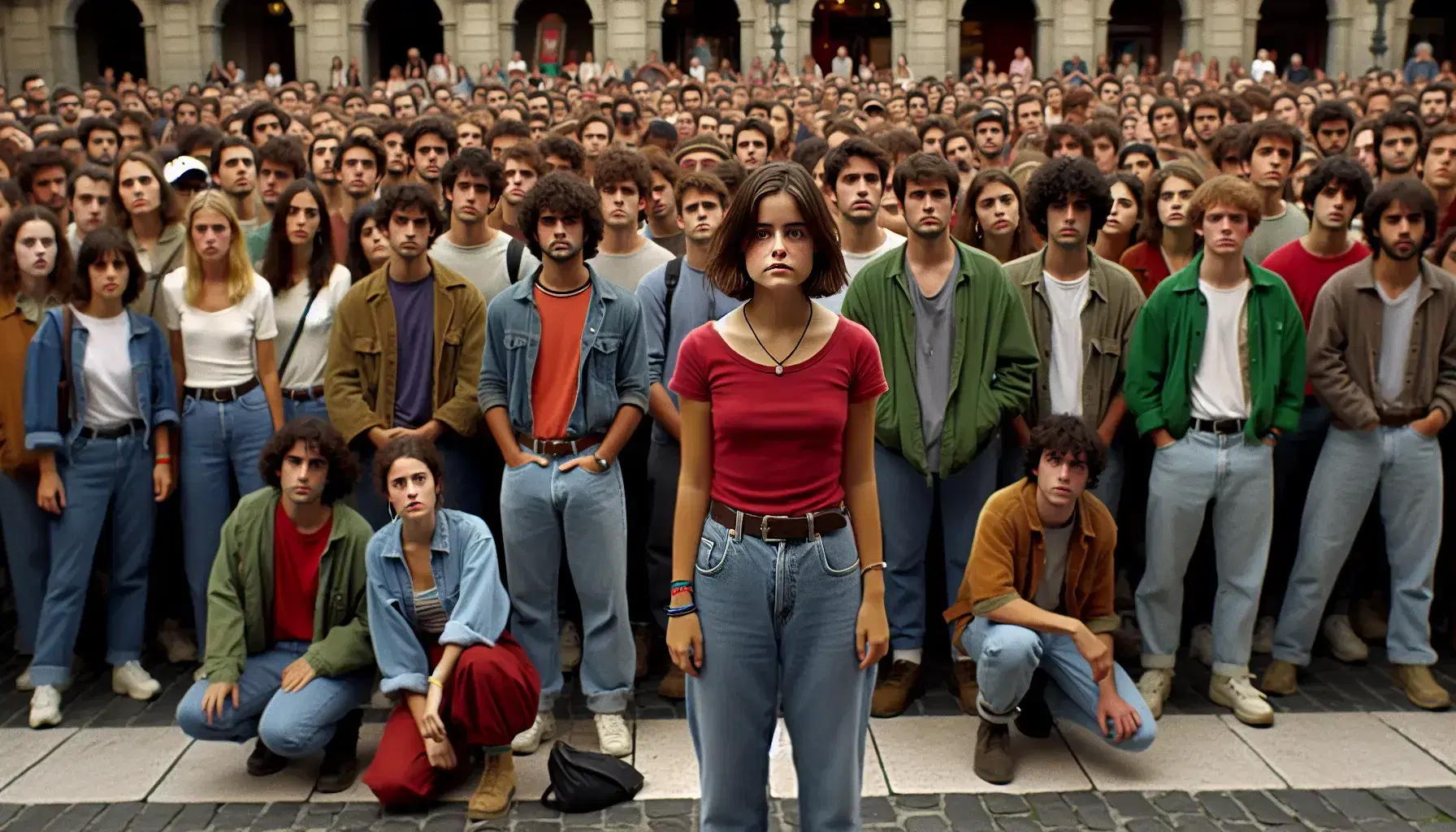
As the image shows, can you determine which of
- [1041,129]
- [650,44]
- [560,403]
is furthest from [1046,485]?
[650,44]

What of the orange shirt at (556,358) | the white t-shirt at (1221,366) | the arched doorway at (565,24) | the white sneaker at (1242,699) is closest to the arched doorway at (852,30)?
the arched doorway at (565,24)

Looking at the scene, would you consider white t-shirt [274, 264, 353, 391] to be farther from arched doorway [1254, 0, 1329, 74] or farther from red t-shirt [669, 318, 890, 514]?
arched doorway [1254, 0, 1329, 74]

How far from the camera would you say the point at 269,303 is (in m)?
7.29

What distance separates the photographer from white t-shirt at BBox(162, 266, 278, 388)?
7.16 meters

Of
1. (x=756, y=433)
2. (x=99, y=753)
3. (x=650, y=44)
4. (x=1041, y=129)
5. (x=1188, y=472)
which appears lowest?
(x=99, y=753)

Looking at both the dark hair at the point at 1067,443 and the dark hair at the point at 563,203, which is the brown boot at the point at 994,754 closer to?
the dark hair at the point at 1067,443

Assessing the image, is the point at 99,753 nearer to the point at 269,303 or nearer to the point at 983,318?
the point at 269,303

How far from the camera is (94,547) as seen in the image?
7246 millimetres

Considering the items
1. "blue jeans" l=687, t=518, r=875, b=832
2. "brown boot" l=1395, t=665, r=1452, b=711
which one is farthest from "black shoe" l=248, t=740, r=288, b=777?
"brown boot" l=1395, t=665, r=1452, b=711

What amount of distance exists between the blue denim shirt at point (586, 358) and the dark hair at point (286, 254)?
1534mm

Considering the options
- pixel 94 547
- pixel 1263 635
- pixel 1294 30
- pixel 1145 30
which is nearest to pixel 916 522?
pixel 1263 635

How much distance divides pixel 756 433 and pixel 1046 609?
2.61 meters

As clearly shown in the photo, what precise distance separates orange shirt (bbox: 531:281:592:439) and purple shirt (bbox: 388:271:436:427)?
0.92 meters

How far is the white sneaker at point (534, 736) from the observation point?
638 centimetres
